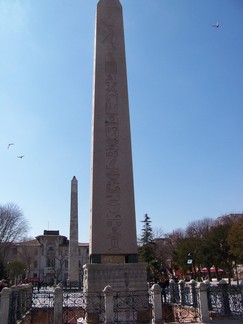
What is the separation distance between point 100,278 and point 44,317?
3.85m

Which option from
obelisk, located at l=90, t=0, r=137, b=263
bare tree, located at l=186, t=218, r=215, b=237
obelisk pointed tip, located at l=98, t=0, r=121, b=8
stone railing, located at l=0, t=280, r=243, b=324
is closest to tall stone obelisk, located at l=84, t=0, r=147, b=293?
obelisk, located at l=90, t=0, r=137, b=263

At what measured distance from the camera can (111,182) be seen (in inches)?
452

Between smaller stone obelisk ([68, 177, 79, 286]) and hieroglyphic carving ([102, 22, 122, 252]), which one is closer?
hieroglyphic carving ([102, 22, 122, 252])

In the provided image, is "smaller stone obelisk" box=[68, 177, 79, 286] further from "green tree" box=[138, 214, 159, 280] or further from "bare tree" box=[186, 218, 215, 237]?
"bare tree" box=[186, 218, 215, 237]

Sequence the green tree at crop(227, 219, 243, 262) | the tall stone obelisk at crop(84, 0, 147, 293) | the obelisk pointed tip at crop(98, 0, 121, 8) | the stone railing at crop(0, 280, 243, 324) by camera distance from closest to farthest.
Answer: the stone railing at crop(0, 280, 243, 324), the tall stone obelisk at crop(84, 0, 147, 293), the obelisk pointed tip at crop(98, 0, 121, 8), the green tree at crop(227, 219, 243, 262)

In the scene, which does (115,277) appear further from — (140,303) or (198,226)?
(198,226)

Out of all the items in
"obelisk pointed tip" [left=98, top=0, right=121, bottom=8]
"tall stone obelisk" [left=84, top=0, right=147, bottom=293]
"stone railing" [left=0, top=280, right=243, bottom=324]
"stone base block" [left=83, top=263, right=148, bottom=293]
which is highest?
"obelisk pointed tip" [left=98, top=0, right=121, bottom=8]

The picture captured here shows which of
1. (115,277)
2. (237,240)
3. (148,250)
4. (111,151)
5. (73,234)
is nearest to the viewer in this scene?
(115,277)

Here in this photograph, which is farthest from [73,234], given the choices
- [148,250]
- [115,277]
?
[115,277]

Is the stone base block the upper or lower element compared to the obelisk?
lower

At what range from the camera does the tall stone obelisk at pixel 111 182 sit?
36.2 feet

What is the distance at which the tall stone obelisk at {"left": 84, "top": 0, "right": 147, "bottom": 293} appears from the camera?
11031 millimetres

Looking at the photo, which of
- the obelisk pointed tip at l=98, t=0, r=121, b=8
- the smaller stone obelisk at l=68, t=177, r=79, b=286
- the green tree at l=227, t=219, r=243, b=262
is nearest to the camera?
the obelisk pointed tip at l=98, t=0, r=121, b=8

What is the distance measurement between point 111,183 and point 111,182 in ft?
0.10
